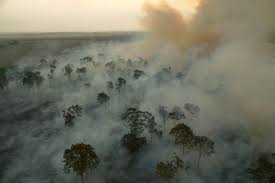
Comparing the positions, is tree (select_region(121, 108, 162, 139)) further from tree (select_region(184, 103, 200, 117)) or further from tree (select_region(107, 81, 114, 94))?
tree (select_region(107, 81, 114, 94))

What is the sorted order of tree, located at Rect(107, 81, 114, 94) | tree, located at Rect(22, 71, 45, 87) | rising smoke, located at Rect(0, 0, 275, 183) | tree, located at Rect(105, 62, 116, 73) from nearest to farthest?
rising smoke, located at Rect(0, 0, 275, 183) < tree, located at Rect(107, 81, 114, 94) < tree, located at Rect(22, 71, 45, 87) < tree, located at Rect(105, 62, 116, 73)

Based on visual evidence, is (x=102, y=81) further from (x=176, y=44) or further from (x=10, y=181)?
(x=10, y=181)

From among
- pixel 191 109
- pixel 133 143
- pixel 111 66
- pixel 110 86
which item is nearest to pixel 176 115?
pixel 191 109

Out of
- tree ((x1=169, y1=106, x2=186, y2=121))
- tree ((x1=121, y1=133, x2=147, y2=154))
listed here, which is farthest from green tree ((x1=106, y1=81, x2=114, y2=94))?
tree ((x1=121, y1=133, x2=147, y2=154))

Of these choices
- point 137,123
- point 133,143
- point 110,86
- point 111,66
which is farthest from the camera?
point 111,66

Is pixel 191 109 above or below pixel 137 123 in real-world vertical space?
below

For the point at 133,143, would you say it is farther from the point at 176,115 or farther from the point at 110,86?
the point at 110,86

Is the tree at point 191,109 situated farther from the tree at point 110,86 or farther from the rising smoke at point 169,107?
the tree at point 110,86

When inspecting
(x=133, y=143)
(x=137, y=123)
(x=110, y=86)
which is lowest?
(x=133, y=143)

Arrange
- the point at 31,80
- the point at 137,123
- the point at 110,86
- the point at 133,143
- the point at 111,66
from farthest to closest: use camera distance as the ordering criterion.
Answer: the point at 111,66, the point at 31,80, the point at 110,86, the point at 133,143, the point at 137,123

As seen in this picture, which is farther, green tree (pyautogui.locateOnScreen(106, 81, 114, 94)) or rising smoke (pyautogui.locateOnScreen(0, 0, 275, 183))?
green tree (pyautogui.locateOnScreen(106, 81, 114, 94))

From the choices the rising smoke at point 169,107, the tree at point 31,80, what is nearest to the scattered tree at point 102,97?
the rising smoke at point 169,107
